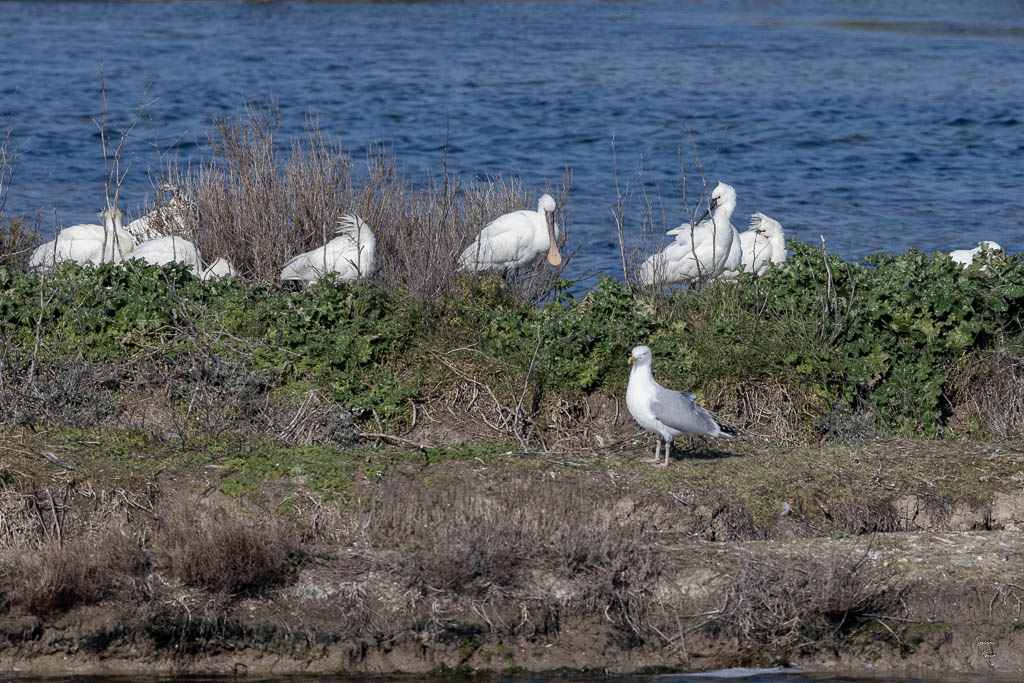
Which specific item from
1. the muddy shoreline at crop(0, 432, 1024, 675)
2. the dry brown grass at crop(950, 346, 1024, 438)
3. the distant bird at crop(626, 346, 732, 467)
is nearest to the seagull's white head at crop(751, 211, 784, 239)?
the dry brown grass at crop(950, 346, 1024, 438)

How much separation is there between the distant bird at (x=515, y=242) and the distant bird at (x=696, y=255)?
0.88 meters

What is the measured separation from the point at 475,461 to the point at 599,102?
1874 centimetres

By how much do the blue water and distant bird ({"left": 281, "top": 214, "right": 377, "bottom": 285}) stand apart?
2492mm

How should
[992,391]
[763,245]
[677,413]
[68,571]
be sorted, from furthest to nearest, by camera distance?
[763,245], [992,391], [677,413], [68,571]

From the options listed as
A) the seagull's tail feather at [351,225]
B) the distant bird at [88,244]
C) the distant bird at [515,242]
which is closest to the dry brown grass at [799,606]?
the distant bird at [515,242]

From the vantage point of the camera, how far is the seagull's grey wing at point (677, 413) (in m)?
7.30

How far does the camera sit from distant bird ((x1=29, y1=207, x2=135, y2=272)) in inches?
403

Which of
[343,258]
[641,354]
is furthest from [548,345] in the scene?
[343,258]

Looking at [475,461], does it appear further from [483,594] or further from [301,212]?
[301,212]

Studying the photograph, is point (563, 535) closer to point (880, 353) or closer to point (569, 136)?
point (880, 353)

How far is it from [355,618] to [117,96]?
21.7m

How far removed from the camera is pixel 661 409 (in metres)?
7.31

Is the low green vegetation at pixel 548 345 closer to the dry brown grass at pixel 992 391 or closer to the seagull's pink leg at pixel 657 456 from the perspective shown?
the dry brown grass at pixel 992 391

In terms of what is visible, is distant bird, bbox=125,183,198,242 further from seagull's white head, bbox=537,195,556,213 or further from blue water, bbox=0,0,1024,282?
seagull's white head, bbox=537,195,556,213
